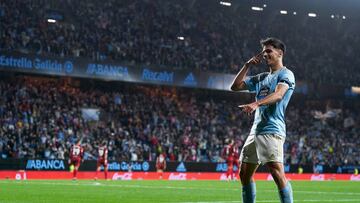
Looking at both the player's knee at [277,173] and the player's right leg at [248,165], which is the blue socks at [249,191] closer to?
the player's right leg at [248,165]

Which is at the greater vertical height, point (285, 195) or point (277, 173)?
point (277, 173)

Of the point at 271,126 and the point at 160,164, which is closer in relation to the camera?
the point at 271,126

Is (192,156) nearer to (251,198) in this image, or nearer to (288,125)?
(288,125)

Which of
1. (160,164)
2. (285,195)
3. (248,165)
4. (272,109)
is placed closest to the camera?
(285,195)

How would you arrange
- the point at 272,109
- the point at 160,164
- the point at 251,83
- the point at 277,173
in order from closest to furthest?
1. the point at 277,173
2. the point at 272,109
3. the point at 251,83
4. the point at 160,164

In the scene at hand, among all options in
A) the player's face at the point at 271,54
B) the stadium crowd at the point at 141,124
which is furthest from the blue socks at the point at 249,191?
the stadium crowd at the point at 141,124

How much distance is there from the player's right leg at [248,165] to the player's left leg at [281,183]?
1.10 feet

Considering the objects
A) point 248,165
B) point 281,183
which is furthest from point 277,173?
point 248,165

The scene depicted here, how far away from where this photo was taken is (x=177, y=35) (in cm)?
5469

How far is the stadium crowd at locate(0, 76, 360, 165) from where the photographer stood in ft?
135

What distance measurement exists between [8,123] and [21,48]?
16.8 feet

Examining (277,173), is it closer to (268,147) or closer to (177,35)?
(268,147)

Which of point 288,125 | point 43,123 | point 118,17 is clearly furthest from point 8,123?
point 288,125

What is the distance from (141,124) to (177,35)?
9.16m
